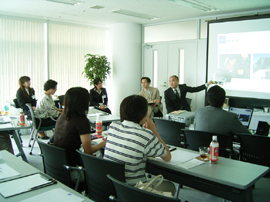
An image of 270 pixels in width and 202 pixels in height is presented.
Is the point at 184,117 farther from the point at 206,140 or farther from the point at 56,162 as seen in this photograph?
the point at 56,162

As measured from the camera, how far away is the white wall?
8117mm

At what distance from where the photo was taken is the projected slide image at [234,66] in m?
6.00

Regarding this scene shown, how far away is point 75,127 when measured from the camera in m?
2.49

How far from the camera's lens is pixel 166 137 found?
3.65 m

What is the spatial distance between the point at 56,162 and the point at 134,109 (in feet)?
2.92

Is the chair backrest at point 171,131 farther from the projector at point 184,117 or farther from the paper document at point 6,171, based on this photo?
the paper document at point 6,171

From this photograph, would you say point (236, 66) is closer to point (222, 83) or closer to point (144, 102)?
point (222, 83)

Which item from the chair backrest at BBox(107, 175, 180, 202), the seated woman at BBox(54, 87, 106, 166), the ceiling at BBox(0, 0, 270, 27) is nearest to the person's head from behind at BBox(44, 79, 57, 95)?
the ceiling at BBox(0, 0, 270, 27)

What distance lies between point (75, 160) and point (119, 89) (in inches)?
231

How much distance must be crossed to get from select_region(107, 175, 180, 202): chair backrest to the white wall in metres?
6.80

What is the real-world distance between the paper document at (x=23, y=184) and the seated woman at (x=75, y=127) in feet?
2.12

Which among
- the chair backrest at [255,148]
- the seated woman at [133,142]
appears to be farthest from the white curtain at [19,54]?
the chair backrest at [255,148]

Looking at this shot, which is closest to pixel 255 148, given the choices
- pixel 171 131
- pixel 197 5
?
pixel 171 131

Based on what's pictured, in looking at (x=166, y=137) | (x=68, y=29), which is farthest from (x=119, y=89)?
(x=166, y=137)
